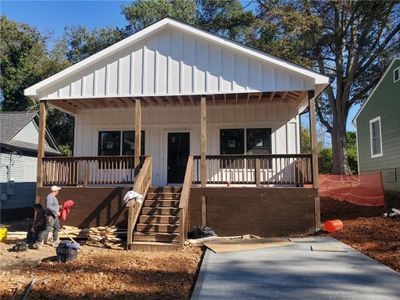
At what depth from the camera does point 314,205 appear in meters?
10.8

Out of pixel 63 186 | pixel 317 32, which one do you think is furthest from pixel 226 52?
pixel 317 32

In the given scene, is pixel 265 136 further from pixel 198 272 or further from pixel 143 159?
pixel 198 272

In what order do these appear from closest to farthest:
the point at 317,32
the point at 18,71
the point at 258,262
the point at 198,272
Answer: the point at 198,272 → the point at 258,262 → the point at 317,32 → the point at 18,71

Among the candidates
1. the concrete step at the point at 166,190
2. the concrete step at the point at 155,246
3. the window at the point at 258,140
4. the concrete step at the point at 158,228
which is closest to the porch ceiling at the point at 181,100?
the window at the point at 258,140

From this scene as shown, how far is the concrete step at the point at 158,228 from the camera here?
9.74 m

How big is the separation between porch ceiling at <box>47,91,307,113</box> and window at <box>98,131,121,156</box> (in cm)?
103

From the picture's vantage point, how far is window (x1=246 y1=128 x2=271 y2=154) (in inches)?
535

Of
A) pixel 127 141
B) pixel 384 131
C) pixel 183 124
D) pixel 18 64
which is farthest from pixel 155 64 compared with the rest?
pixel 18 64

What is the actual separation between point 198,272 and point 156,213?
12.3 ft

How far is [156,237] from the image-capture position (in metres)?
9.52

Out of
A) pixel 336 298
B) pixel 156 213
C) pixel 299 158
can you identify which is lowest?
pixel 336 298

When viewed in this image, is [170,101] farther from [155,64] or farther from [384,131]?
[384,131]

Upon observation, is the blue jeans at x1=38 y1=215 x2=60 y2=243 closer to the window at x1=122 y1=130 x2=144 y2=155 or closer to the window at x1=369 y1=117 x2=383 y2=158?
the window at x1=122 y1=130 x2=144 y2=155

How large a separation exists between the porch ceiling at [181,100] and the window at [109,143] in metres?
1.03
